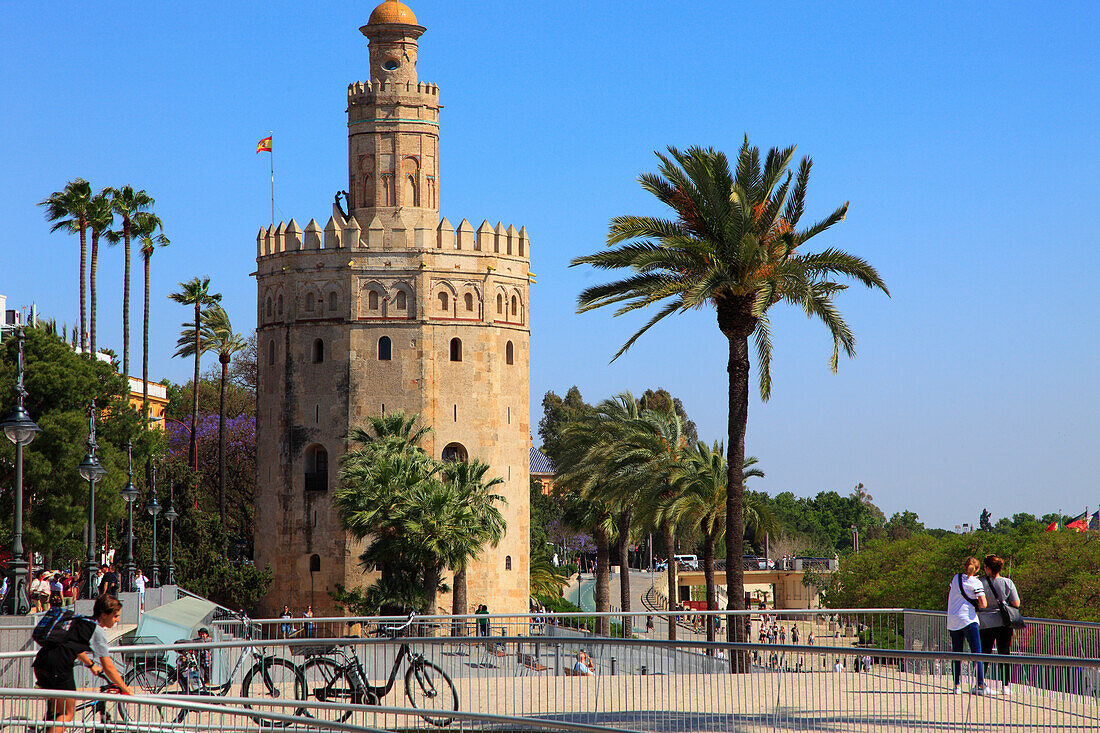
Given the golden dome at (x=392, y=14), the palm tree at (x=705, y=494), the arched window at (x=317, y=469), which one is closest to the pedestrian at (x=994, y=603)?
the palm tree at (x=705, y=494)

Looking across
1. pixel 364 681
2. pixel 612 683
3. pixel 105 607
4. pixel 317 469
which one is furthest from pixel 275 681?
pixel 317 469

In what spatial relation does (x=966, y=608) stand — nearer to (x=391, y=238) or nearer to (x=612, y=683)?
(x=612, y=683)

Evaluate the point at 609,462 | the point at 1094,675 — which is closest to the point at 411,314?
the point at 609,462

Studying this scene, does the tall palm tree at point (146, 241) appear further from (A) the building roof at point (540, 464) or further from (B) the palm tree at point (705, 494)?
(A) the building roof at point (540, 464)

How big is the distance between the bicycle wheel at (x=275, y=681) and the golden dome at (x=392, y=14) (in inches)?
1593

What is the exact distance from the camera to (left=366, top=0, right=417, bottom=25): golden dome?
52.1m

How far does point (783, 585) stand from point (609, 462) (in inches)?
1611

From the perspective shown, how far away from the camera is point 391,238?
5091 centimetres

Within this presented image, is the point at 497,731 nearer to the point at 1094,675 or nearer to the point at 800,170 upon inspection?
the point at 1094,675

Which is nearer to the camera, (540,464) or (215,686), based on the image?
(215,686)

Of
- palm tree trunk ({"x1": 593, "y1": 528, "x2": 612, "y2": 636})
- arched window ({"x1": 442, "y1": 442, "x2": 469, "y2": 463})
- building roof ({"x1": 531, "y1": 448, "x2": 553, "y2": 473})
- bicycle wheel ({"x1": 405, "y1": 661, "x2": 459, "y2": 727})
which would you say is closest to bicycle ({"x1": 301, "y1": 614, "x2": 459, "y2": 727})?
bicycle wheel ({"x1": 405, "y1": 661, "x2": 459, "y2": 727})

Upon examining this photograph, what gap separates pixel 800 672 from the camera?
553 inches

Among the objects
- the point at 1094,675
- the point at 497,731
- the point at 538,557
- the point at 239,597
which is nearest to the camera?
the point at 497,731

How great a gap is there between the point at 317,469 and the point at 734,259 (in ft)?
102
